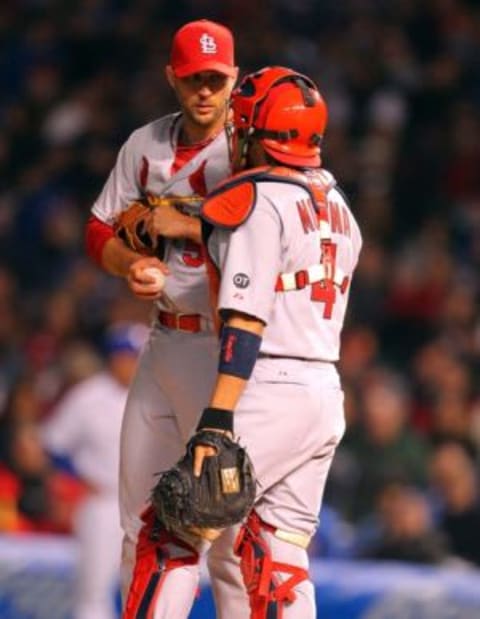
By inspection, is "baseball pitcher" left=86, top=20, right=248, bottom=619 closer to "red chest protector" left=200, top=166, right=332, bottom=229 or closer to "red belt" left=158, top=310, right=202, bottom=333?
"red belt" left=158, top=310, right=202, bottom=333

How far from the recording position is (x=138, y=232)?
239 inches

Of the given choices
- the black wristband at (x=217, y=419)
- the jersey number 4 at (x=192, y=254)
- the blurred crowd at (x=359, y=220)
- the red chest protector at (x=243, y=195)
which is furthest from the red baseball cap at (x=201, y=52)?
the blurred crowd at (x=359, y=220)

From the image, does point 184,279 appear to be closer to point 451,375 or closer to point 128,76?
point 451,375

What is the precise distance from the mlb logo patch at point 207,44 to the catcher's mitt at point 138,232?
519 mm

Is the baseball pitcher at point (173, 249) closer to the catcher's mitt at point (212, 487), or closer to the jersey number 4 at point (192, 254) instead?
the jersey number 4 at point (192, 254)

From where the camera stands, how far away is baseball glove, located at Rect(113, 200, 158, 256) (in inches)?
238

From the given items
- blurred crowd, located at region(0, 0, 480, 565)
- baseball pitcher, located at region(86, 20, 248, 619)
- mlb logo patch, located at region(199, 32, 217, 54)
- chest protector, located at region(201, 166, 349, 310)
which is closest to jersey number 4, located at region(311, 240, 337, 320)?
chest protector, located at region(201, 166, 349, 310)

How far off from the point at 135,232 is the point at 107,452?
3746 millimetres

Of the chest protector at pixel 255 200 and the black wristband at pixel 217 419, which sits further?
the chest protector at pixel 255 200

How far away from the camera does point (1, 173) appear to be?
14391mm

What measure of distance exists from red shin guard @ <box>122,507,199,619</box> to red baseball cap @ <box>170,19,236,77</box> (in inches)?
52.1

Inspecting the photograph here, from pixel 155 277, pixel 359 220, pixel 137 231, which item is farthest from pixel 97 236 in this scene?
pixel 359 220

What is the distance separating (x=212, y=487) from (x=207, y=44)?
1354mm

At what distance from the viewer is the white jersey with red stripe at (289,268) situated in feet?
18.2
